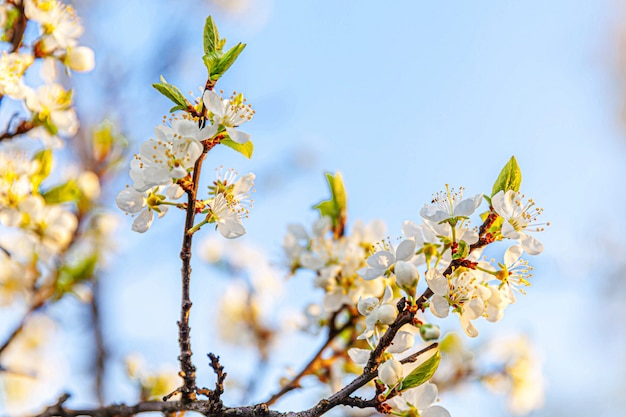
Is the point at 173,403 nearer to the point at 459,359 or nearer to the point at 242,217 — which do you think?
the point at 242,217

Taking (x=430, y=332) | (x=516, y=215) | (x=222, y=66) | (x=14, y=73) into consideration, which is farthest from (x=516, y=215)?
(x=14, y=73)

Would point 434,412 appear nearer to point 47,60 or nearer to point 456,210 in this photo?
point 456,210

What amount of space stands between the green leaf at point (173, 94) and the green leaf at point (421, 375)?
653 mm

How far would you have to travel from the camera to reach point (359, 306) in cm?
117

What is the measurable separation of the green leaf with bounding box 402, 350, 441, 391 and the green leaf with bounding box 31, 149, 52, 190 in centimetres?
114

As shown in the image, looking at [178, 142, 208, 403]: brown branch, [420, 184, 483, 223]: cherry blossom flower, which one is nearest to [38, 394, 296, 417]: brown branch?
[178, 142, 208, 403]: brown branch

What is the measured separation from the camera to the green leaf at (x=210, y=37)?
1089mm

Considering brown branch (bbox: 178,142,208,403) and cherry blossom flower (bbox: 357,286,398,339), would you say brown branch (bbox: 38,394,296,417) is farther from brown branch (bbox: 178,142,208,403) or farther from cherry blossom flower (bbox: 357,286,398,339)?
cherry blossom flower (bbox: 357,286,398,339)

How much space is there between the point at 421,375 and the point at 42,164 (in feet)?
3.85

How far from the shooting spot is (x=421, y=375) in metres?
1.06

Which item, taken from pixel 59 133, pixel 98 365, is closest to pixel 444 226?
pixel 59 133

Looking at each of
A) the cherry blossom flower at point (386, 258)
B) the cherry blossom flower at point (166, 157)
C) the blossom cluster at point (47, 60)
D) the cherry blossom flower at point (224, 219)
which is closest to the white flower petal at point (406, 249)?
the cherry blossom flower at point (386, 258)

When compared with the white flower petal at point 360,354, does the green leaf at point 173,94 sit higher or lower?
higher

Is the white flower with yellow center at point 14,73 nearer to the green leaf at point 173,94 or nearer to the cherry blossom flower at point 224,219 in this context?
the green leaf at point 173,94
